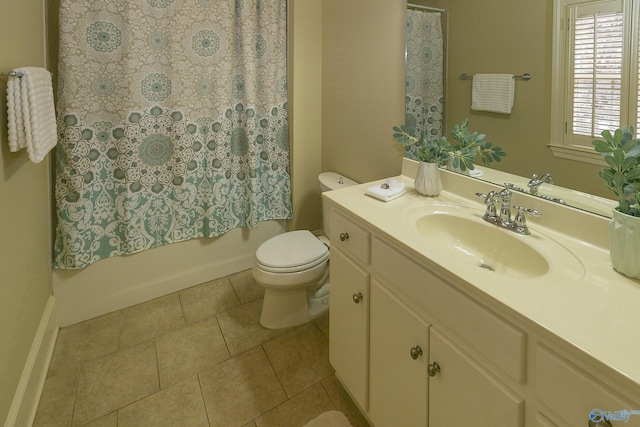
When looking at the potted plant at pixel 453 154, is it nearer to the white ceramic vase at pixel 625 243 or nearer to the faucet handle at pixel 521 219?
the faucet handle at pixel 521 219

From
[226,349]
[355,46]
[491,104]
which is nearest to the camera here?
[491,104]

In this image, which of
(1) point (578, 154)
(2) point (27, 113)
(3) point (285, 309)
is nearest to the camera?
(1) point (578, 154)

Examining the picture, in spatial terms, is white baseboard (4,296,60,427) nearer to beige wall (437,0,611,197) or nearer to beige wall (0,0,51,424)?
beige wall (0,0,51,424)

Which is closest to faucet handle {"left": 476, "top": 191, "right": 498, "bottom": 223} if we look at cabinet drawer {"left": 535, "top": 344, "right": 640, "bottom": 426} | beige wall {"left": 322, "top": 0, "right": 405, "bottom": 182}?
cabinet drawer {"left": 535, "top": 344, "right": 640, "bottom": 426}

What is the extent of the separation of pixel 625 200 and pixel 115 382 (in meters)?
2.12

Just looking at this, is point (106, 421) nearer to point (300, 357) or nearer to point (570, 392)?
point (300, 357)

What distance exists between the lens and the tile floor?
5.11 feet

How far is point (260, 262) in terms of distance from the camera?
77.0 inches

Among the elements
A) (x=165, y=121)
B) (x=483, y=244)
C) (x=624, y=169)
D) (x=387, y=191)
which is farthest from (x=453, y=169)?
(x=165, y=121)

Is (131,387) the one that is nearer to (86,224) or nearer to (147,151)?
(86,224)

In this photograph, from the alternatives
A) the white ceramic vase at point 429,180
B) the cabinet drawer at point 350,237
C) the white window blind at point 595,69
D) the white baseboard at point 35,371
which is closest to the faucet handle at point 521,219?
the white window blind at point 595,69

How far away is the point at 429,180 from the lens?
1516mm

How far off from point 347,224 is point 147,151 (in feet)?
4.72

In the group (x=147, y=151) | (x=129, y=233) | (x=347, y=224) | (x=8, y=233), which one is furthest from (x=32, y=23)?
(x=347, y=224)
